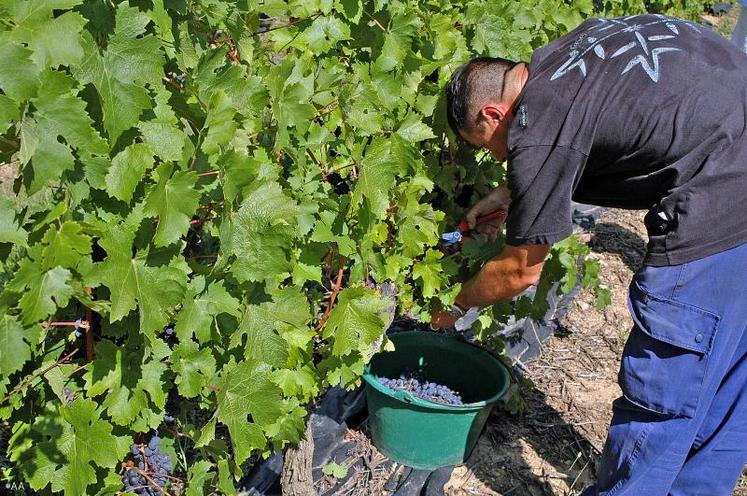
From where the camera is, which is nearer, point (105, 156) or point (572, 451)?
point (105, 156)

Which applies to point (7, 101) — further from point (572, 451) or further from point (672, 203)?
point (572, 451)

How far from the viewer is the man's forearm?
2.53m

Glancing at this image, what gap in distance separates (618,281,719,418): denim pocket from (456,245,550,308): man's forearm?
0.31 meters

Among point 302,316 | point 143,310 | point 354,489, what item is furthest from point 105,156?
point 354,489

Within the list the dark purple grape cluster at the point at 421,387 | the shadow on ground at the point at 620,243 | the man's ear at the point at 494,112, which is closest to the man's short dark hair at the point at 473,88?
the man's ear at the point at 494,112

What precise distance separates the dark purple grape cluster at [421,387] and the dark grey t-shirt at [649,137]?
39.8 inches

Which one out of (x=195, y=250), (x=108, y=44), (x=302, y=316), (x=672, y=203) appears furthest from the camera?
(x=195, y=250)

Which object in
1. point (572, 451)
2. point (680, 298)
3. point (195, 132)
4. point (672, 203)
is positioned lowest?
point (572, 451)

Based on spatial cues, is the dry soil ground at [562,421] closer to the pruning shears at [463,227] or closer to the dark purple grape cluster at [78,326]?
the pruning shears at [463,227]

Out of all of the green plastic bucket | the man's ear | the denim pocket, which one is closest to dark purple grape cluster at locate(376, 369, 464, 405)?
the green plastic bucket

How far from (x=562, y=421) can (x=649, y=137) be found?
5.69ft

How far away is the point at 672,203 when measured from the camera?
7.81 feet

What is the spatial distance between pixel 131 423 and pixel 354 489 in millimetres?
1413

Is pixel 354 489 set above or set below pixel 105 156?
below
